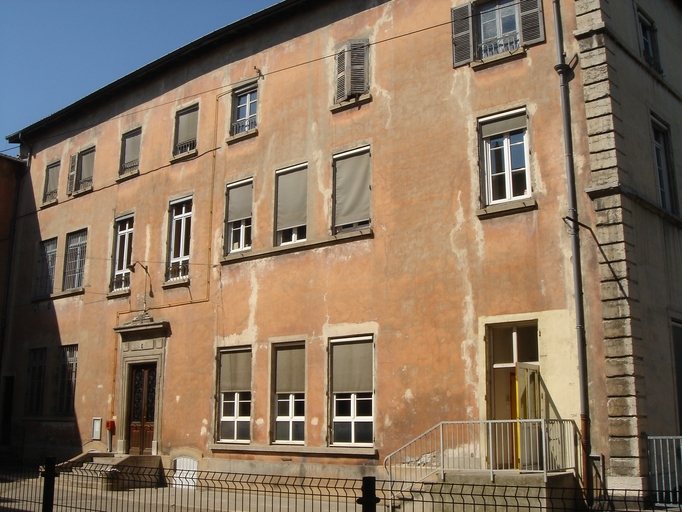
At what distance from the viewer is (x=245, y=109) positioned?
19.0 meters

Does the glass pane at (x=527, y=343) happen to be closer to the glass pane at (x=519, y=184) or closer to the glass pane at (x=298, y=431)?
the glass pane at (x=519, y=184)

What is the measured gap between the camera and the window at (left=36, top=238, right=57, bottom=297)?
78.4 feet

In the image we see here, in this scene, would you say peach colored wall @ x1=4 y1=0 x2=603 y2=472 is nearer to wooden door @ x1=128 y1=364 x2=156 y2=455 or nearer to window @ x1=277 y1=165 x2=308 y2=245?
window @ x1=277 y1=165 x2=308 y2=245

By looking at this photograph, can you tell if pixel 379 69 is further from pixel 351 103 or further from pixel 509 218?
pixel 509 218

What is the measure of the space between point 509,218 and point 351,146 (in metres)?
4.25

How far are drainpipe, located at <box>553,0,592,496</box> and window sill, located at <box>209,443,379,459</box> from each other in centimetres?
420

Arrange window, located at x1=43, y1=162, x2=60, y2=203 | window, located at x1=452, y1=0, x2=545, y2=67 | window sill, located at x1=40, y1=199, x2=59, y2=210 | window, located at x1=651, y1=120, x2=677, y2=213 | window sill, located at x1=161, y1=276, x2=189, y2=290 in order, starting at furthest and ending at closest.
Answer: window, located at x1=43, y1=162, x2=60, y2=203 → window sill, located at x1=40, y1=199, x2=59, y2=210 → window sill, located at x1=161, y1=276, x2=189, y2=290 → window, located at x1=651, y1=120, x2=677, y2=213 → window, located at x1=452, y1=0, x2=545, y2=67

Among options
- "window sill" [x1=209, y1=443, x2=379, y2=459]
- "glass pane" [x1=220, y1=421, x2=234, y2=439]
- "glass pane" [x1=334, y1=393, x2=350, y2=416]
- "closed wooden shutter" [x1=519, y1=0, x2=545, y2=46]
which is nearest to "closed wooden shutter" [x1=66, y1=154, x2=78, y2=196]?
"glass pane" [x1=220, y1=421, x2=234, y2=439]

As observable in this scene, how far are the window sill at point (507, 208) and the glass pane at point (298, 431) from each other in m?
5.90

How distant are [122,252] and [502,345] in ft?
40.2

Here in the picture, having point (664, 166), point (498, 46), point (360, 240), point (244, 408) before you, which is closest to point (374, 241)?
point (360, 240)

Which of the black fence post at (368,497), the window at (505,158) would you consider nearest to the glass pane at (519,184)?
the window at (505,158)

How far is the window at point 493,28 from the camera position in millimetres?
14031

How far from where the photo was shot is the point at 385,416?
14.5m
